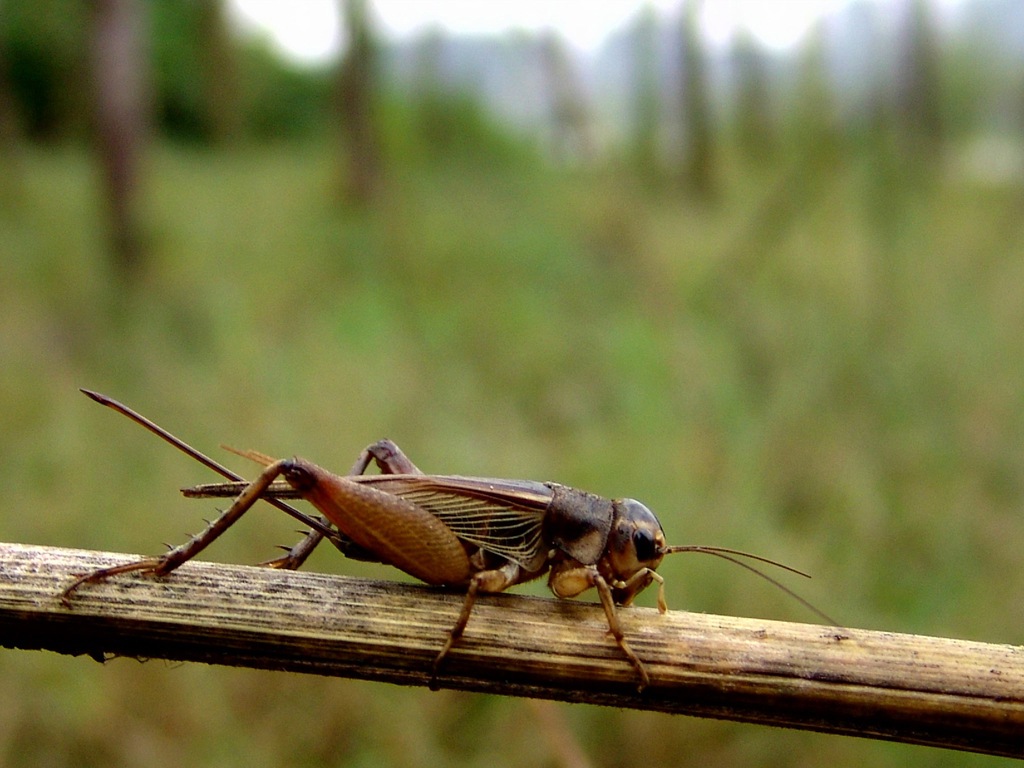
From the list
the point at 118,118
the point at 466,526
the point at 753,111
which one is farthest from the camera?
the point at 753,111

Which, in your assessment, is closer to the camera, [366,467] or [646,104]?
[366,467]

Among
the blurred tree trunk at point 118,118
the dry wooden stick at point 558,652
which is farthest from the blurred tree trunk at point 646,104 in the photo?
the dry wooden stick at point 558,652

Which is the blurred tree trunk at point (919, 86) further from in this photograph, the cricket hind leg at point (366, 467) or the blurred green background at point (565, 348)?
the cricket hind leg at point (366, 467)

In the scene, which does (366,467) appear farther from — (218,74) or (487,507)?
(218,74)

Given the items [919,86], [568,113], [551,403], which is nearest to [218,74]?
[568,113]

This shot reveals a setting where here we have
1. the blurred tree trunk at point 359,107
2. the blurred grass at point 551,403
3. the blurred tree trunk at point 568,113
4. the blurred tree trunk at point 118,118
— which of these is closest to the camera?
the blurred grass at point 551,403

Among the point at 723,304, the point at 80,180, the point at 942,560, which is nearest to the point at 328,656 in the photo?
the point at 942,560

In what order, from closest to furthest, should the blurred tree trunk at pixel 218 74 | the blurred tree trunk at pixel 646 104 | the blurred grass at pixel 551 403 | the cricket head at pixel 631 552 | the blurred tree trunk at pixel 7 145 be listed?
the cricket head at pixel 631 552, the blurred grass at pixel 551 403, the blurred tree trunk at pixel 7 145, the blurred tree trunk at pixel 646 104, the blurred tree trunk at pixel 218 74
